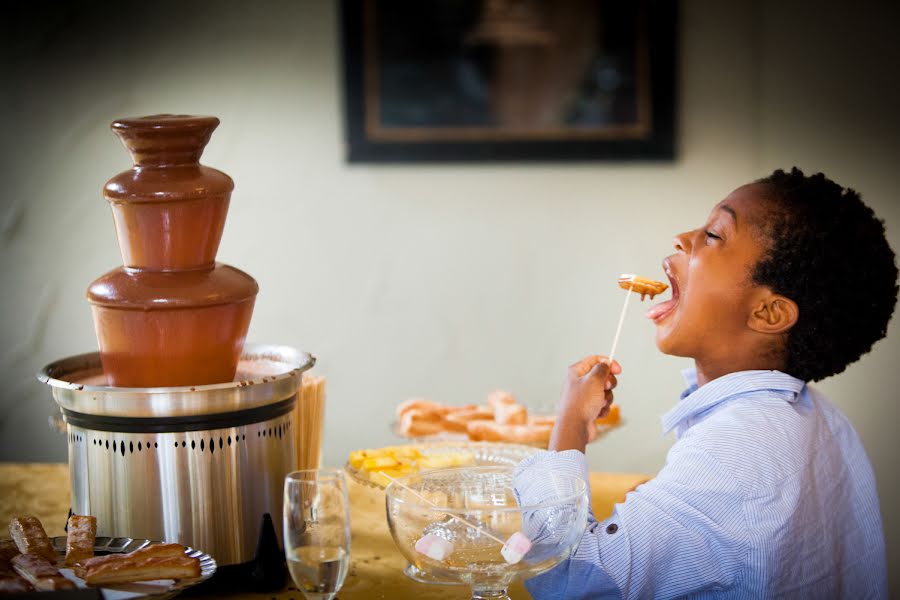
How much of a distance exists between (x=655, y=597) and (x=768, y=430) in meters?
0.31

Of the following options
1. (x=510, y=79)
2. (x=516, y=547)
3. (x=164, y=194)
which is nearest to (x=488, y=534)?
(x=516, y=547)

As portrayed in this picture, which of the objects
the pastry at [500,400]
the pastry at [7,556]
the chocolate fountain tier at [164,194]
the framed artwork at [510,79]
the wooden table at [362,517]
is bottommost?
the wooden table at [362,517]

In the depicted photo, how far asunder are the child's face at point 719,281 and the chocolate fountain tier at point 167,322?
80 centimetres

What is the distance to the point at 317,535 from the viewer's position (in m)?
1.42

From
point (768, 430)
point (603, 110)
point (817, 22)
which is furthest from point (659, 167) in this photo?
point (768, 430)

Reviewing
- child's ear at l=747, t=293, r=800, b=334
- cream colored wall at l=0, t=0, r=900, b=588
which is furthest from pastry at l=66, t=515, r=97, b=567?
cream colored wall at l=0, t=0, r=900, b=588

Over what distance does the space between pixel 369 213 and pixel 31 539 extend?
324cm

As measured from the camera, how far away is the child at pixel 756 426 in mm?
1532

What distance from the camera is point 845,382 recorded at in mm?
4477

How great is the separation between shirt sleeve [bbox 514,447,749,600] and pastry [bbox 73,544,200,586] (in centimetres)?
54

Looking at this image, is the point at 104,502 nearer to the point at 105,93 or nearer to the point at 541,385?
the point at 541,385

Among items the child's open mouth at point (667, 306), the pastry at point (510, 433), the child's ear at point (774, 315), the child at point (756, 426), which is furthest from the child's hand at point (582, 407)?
the pastry at point (510, 433)

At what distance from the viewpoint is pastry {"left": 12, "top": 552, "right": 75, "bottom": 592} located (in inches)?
57.6

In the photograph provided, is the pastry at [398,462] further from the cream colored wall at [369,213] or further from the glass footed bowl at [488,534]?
the cream colored wall at [369,213]
